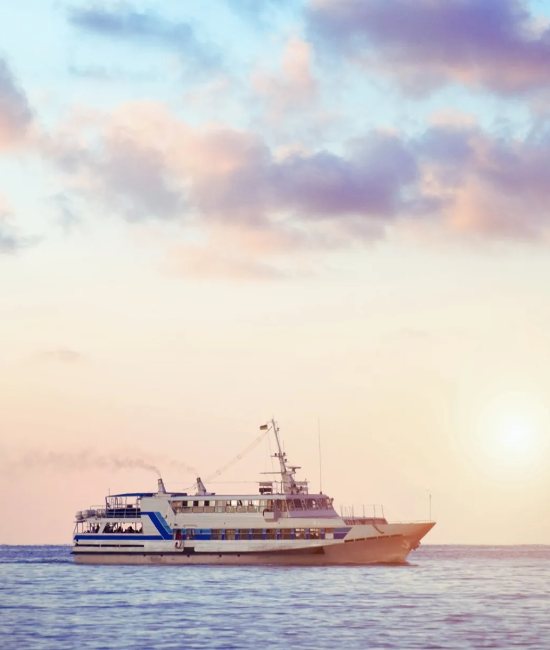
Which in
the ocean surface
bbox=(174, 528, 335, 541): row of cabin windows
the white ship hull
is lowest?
the ocean surface

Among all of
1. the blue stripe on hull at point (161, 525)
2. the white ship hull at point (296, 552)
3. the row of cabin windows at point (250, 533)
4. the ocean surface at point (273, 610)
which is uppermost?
the blue stripe on hull at point (161, 525)

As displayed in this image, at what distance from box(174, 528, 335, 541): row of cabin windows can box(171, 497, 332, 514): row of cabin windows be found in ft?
5.82

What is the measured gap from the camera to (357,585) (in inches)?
3506

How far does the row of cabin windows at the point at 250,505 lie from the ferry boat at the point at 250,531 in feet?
0.29

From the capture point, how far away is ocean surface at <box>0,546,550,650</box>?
55.6 meters

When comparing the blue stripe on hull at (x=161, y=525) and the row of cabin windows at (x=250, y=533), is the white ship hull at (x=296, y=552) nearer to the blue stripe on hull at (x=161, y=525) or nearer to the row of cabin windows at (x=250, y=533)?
the row of cabin windows at (x=250, y=533)

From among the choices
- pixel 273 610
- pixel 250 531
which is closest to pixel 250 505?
pixel 250 531

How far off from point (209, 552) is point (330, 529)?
11349mm

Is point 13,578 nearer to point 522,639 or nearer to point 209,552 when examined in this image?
point 209,552

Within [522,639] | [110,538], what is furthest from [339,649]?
[110,538]

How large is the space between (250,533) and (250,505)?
2473 mm

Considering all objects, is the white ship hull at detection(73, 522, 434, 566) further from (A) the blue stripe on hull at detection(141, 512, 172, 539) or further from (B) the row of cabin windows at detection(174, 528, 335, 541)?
(A) the blue stripe on hull at detection(141, 512, 172, 539)

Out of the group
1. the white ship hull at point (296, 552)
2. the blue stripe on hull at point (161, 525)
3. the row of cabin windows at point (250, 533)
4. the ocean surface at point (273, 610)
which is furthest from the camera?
the blue stripe on hull at point (161, 525)

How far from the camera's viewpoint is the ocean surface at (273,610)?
55625mm
